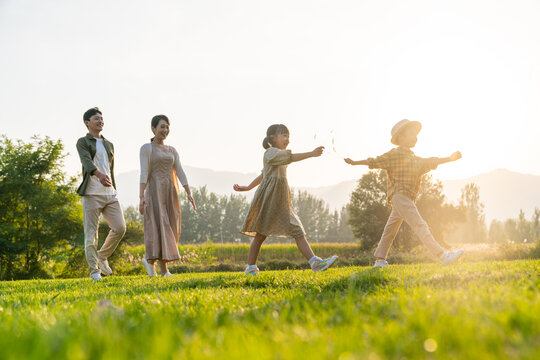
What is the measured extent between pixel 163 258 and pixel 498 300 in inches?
256

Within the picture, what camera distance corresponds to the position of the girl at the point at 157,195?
7910 mm

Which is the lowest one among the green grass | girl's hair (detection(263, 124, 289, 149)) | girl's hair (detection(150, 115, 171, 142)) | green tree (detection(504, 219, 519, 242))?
green tree (detection(504, 219, 519, 242))

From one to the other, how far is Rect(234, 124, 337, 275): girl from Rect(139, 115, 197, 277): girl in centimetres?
166

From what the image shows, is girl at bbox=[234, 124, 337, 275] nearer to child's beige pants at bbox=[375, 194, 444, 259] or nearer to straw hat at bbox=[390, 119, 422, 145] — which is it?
child's beige pants at bbox=[375, 194, 444, 259]

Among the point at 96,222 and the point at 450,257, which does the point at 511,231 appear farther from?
the point at 96,222

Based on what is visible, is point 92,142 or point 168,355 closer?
point 168,355

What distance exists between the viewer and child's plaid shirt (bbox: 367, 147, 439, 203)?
697cm

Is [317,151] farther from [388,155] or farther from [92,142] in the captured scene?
[92,142]

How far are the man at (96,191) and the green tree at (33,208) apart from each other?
1295cm

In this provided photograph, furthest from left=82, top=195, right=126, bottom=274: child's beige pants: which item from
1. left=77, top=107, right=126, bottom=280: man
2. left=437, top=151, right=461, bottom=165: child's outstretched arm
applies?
left=437, top=151, right=461, bottom=165: child's outstretched arm

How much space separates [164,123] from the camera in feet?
26.3

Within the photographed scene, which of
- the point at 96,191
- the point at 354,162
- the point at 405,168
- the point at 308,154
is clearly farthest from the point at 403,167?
the point at 96,191

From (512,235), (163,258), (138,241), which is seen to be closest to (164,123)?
(163,258)

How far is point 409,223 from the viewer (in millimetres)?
6941
